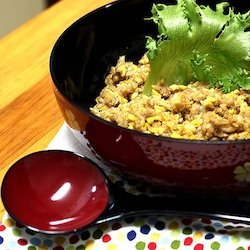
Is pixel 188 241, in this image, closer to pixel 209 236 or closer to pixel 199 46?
pixel 209 236

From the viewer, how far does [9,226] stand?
787mm

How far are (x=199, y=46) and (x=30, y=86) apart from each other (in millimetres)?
362

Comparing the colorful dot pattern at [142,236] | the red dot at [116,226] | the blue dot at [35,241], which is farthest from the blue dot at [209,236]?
the blue dot at [35,241]

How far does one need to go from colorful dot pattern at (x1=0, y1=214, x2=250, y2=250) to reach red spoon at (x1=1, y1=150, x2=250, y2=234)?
0.02 meters

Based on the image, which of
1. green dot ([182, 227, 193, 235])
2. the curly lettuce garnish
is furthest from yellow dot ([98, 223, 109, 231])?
the curly lettuce garnish

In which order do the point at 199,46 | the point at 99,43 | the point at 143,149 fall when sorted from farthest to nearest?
the point at 99,43 < the point at 199,46 < the point at 143,149

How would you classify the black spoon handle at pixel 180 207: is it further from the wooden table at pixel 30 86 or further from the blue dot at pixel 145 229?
the wooden table at pixel 30 86

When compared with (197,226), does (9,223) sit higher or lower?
higher

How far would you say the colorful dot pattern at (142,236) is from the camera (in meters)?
0.76

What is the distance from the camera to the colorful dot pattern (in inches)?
30.0

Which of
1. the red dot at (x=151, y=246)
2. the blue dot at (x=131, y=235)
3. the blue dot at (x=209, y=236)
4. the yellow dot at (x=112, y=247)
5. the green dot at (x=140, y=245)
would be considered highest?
the yellow dot at (x=112, y=247)

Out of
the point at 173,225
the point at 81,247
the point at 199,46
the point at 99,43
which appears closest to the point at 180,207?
the point at 173,225

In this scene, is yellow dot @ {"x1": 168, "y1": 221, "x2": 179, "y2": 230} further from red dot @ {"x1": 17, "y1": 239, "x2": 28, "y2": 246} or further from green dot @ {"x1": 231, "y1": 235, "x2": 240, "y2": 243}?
red dot @ {"x1": 17, "y1": 239, "x2": 28, "y2": 246}

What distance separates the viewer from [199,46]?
2.91 ft
